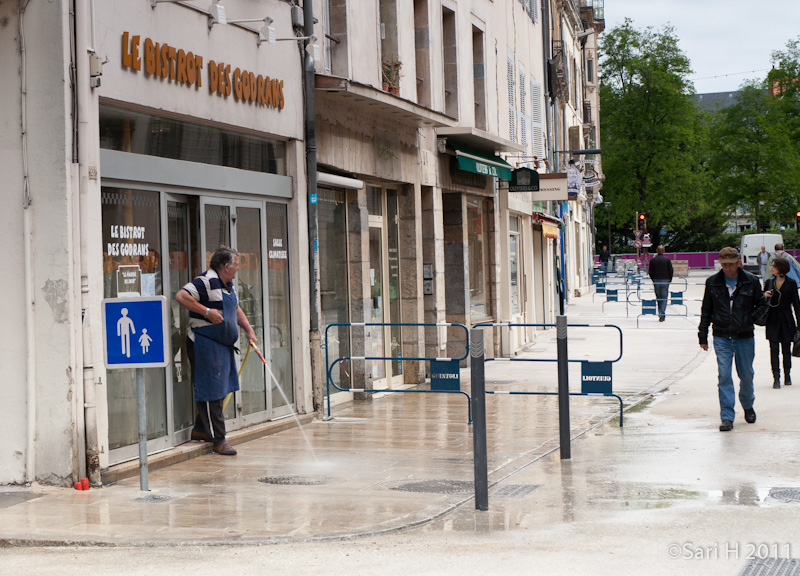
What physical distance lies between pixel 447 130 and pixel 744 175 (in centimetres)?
5969

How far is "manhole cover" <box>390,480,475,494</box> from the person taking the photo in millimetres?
7883

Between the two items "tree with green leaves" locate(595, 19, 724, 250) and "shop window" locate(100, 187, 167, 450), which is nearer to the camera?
"shop window" locate(100, 187, 167, 450)

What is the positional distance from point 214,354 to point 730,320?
491cm

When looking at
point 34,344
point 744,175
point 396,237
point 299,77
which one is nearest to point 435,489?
point 34,344

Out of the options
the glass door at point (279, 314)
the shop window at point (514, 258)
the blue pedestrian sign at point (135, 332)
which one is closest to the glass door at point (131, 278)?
the blue pedestrian sign at point (135, 332)

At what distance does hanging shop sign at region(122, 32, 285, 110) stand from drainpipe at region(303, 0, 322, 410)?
0.49m

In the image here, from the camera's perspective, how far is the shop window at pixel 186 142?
349 inches

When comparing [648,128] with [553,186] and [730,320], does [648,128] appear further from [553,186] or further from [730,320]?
[730,320]

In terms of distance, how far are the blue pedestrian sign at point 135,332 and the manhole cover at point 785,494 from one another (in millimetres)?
4215

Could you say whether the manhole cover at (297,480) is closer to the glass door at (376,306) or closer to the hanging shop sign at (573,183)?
the glass door at (376,306)

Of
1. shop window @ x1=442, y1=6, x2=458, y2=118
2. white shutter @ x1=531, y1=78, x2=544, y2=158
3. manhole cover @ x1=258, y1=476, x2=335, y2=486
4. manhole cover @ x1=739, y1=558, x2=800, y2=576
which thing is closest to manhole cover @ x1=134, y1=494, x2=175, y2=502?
manhole cover @ x1=258, y1=476, x2=335, y2=486

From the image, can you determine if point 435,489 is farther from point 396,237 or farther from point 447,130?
point 447,130

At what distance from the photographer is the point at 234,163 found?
10.8 metres

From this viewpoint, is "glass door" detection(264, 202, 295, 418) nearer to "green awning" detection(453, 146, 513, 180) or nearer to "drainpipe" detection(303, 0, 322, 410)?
"drainpipe" detection(303, 0, 322, 410)
